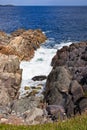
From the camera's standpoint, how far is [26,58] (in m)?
52.2

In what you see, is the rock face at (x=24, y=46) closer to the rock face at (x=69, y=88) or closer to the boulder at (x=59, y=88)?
the rock face at (x=69, y=88)

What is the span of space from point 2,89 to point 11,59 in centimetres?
499

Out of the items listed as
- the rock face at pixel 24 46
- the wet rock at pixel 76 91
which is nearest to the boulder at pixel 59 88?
the wet rock at pixel 76 91

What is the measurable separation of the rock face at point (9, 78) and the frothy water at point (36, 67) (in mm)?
2380

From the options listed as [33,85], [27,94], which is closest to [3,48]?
[33,85]

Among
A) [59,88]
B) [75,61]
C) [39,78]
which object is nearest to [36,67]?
[39,78]

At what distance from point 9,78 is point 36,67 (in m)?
14.6

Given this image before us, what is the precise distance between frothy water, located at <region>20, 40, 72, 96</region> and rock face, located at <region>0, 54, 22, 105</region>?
7.81 feet

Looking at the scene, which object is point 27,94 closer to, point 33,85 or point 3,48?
point 33,85

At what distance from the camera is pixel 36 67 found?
4759 cm

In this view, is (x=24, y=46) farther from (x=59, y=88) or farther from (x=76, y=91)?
(x=76, y=91)

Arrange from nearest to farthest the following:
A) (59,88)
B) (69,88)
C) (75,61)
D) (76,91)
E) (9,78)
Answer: (76,91), (69,88), (59,88), (9,78), (75,61)

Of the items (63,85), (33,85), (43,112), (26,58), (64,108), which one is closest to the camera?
(43,112)

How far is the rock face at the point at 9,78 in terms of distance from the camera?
31.4 metres
